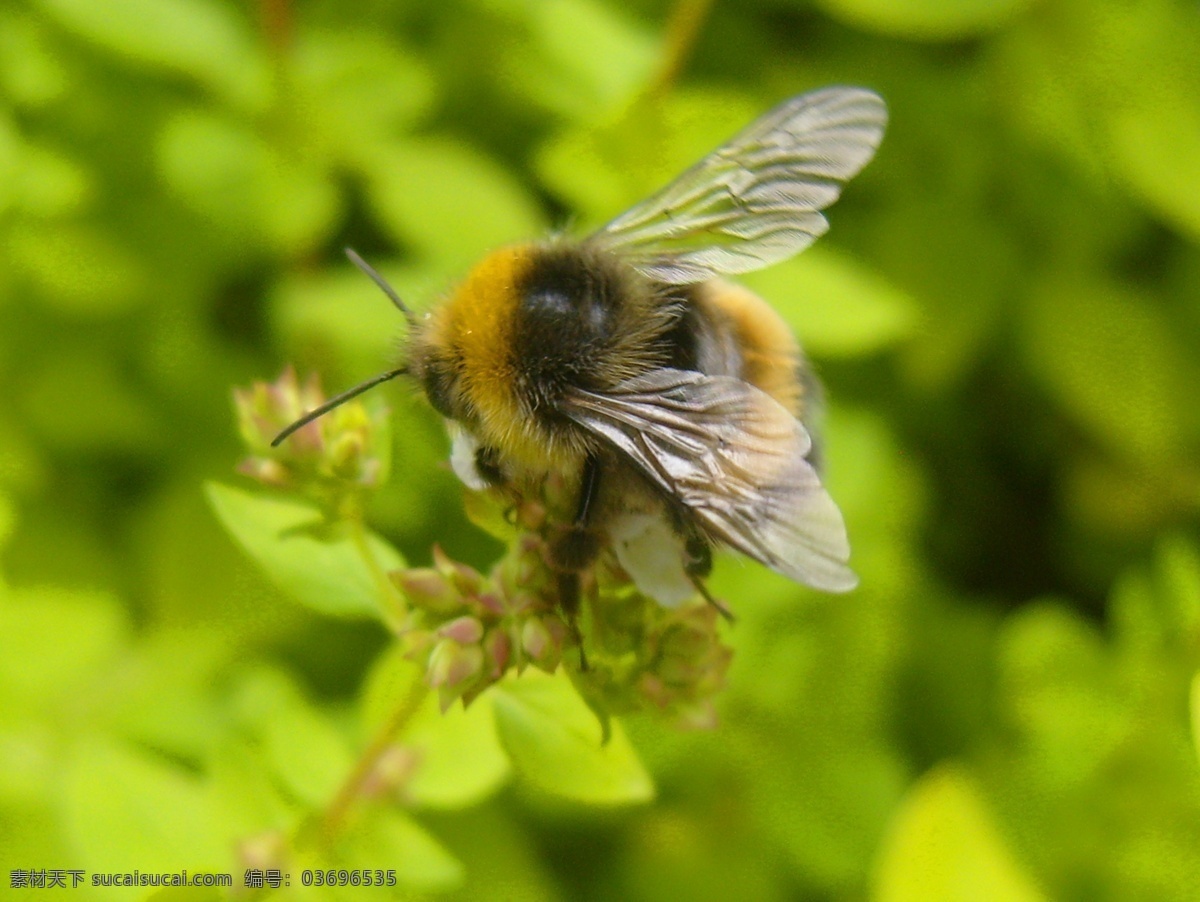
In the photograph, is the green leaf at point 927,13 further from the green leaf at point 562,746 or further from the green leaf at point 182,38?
the green leaf at point 562,746

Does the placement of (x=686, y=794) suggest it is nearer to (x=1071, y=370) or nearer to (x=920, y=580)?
(x=920, y=580)

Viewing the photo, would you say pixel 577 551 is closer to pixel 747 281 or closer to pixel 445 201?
pixel 747 281

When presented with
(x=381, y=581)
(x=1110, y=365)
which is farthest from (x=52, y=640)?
(x=1110, y=365)

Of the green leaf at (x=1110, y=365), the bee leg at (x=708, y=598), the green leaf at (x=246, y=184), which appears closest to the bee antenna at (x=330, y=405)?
the bee leg at (x=708, y=598)

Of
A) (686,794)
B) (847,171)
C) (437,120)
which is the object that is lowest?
(686,794)

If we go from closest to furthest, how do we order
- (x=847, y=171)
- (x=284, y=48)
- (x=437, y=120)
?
(x=847, y=171) → (x=284, y=48) → (x=437, y=120)

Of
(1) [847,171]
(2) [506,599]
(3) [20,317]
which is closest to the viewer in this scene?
(2) [506,599]

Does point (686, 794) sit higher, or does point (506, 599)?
point (506, 599)

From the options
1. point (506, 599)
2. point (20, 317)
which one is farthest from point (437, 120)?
point (506, 599)

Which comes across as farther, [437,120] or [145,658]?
[437,120]
